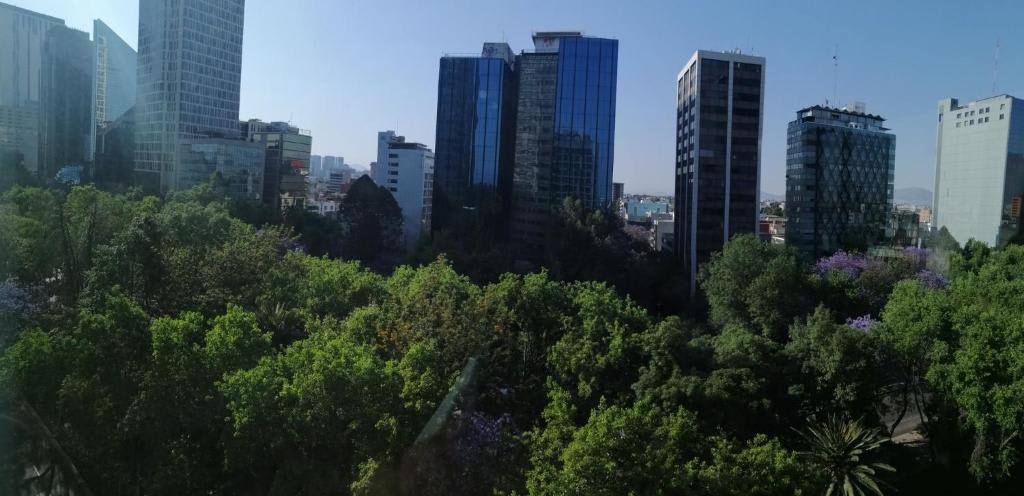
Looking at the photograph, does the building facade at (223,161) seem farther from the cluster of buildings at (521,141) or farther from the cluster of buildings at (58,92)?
the cluster of buildings at (58,92)

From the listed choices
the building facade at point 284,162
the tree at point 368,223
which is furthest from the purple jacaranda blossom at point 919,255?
the building facade at point 284,162

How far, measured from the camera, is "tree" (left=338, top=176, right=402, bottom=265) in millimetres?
24812

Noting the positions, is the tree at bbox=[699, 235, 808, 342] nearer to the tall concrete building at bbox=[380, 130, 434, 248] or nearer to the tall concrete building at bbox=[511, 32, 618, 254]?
the tall concrete building at bbox=[511, 32, 618, 254]

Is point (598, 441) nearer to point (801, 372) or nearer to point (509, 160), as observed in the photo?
point (801, 372)

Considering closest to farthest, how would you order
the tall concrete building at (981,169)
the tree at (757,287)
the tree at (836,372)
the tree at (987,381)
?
the tree at (987,381)
the tree at (836,372)
the tree at (757,287)
the tall concrete building at (981,169)

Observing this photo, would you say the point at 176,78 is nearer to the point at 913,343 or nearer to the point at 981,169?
the point at 981,169

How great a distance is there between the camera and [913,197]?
94.5 ft

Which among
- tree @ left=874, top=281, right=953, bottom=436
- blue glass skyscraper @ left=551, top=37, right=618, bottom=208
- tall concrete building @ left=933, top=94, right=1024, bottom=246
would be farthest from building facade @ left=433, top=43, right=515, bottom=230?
tree @ left=874, top=281, right=953, bottom=436

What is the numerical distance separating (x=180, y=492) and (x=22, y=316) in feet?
17.2

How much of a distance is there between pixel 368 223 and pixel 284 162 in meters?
20.5

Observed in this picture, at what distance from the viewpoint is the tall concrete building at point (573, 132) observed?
28.5 metres

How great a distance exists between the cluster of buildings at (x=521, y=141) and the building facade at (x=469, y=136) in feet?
0.22

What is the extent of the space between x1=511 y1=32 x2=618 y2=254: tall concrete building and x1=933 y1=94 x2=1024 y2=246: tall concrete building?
1191 centimetres

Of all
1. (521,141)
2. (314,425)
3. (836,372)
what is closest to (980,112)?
(521,141)
